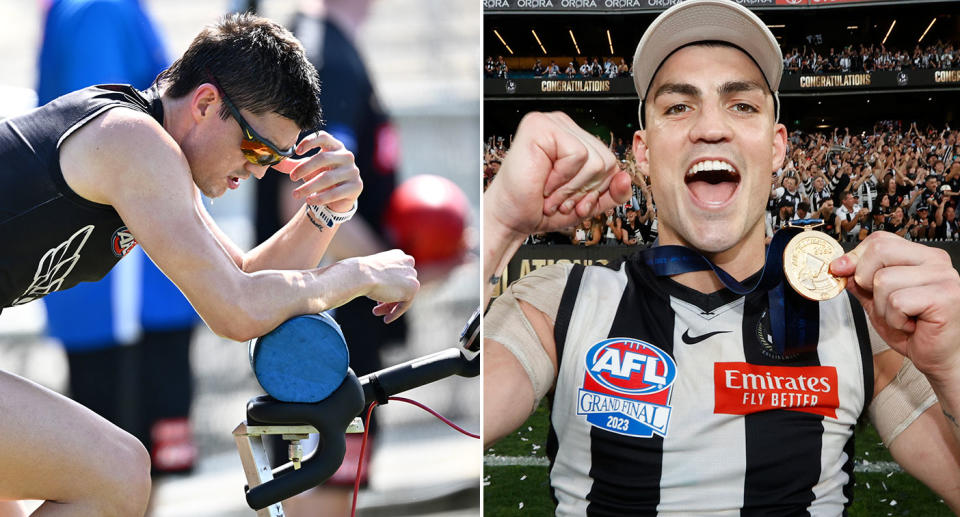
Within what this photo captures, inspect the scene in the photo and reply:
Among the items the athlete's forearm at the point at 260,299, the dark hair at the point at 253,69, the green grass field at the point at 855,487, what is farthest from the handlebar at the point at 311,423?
the green grass field at the point at 855,487

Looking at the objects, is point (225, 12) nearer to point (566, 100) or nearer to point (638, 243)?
point (638, 243)

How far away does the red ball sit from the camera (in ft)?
6.39

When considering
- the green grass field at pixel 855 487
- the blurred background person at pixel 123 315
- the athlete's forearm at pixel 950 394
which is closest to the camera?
the athlete's forearm at pixel 950 394

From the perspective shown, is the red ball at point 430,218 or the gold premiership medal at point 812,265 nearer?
the gold premiership medal at point 812,265

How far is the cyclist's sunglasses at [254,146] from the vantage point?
1740 mm

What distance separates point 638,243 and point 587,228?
0.53 metres

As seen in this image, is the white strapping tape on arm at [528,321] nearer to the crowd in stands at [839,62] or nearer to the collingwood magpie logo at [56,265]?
the collingwood magpie logo at [56,265]

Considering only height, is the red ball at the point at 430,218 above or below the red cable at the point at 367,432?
above

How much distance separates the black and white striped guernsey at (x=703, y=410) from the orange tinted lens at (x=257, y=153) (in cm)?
75

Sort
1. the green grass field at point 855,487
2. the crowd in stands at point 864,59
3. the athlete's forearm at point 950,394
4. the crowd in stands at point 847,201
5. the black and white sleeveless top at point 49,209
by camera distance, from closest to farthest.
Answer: the athlete's forearm at point 950,394 → the black and white sleeveless top at point 49,209 → the green grass field at point 855,487 → the crowd in stands at point 847,201 → the crowd in stands at point 864,59

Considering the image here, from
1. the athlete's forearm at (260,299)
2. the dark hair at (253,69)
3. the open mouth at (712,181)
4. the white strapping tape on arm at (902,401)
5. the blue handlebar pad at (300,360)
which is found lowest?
the white strapping tape on arm at (902,401)

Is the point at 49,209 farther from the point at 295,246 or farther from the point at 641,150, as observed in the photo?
the point at 641,150

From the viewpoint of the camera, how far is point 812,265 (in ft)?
4.93

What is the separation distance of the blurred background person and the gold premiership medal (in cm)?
136
